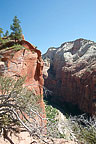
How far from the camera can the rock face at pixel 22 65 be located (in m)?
7.96

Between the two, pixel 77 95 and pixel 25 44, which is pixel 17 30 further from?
pixel 77 95

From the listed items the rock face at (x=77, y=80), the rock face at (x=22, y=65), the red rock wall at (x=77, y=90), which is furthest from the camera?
the rock face at (x=77, y=80)

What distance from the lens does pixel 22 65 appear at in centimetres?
886

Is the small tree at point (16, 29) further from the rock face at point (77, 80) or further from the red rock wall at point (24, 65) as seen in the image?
the rock face at point (77, 80)

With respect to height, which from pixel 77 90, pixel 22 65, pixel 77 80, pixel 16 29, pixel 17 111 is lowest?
pixel 77 90

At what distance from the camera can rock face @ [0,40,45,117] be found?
7957 mm

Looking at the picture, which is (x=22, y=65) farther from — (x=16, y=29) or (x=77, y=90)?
(x=77, y=90)

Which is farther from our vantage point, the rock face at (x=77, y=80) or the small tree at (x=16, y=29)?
the rock face at (x=77, y=80)

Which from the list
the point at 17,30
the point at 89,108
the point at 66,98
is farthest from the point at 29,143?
the point at 66,98

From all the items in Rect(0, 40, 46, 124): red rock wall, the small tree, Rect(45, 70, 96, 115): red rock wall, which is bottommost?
Rect(45, 70, 96, 115): red rock wall

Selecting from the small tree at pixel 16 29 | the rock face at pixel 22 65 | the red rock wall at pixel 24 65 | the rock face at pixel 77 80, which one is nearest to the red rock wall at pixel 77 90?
the rock face at pixel 77 80

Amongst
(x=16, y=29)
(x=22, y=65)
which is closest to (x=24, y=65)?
(x=22, y=65)

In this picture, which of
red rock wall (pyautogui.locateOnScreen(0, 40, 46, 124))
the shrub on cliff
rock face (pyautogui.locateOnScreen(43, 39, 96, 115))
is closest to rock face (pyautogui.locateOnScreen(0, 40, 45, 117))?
red rock wall (pyautogui.locateOnScreen(0, 40, 46, 124))

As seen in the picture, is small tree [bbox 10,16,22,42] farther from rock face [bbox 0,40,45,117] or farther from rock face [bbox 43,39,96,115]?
rock face [bbox 43,39,96,115]
